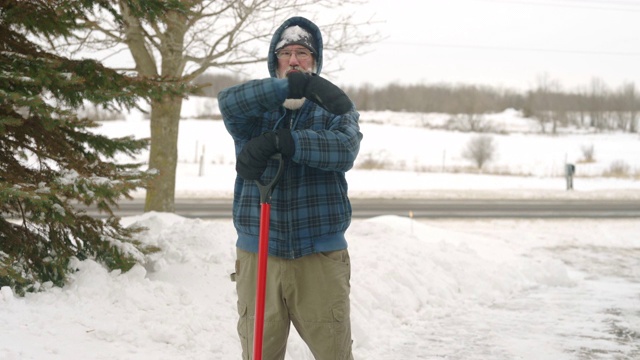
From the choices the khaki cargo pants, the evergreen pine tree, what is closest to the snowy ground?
the evergreen pine tree

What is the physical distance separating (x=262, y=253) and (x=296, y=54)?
1004mm

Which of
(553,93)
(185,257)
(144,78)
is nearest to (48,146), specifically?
(144,78)

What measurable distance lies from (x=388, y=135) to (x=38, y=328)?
57178 mm

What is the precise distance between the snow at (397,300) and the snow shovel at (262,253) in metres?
1.37

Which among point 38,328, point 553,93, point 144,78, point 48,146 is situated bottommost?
point 38,328

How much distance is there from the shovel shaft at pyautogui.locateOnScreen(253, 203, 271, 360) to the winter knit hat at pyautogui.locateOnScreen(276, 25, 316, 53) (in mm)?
831

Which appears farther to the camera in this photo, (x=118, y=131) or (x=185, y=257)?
(x=118, y=131)

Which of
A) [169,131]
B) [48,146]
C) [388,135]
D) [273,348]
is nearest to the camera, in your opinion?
[273,348]

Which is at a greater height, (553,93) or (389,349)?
(553,93)

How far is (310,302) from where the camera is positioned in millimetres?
3115

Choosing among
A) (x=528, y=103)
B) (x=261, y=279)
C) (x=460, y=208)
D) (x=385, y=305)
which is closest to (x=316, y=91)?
(x=261, y=279)

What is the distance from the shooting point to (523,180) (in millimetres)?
29734

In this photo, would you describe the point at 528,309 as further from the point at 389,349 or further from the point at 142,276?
the point at 142,276

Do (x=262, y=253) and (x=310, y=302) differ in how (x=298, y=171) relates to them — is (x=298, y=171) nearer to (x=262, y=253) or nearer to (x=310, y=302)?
(x=262, y=253)
